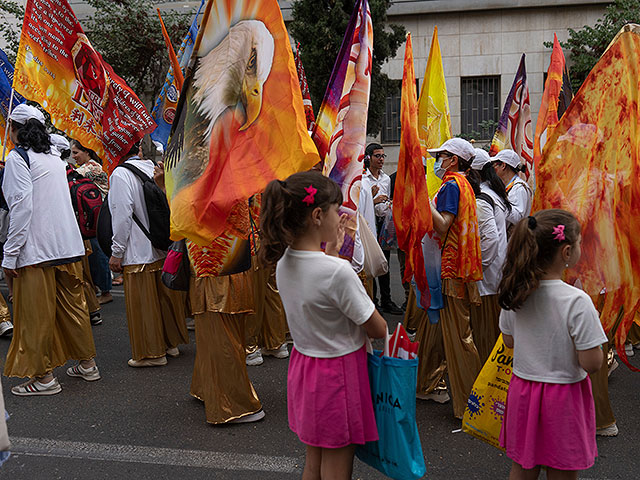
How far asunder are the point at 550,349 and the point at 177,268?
2.61 meters

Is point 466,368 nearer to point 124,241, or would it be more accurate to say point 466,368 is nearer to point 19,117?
point 124,241

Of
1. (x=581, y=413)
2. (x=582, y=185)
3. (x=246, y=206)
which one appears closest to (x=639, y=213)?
(x=582, y=185)

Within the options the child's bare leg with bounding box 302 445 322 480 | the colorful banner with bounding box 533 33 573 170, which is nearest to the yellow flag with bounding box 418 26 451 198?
the colorful banner with bounding box 533 33 573 170

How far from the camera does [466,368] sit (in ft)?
13.0

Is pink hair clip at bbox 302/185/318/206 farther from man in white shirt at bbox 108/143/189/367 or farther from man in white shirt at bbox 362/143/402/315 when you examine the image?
man in white shirt at bbox 362/143/402/315

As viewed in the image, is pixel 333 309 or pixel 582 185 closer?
pixel 333 309

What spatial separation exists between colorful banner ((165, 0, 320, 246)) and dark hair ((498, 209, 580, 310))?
4.18ft

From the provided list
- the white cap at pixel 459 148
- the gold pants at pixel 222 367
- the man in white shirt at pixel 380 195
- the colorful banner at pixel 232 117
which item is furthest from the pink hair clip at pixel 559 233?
the man in white shirt at pixel 380 195

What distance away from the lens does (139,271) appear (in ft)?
17.2

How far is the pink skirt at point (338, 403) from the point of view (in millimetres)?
2332

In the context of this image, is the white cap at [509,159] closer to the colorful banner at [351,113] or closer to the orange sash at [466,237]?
the orange sash at [466,237]

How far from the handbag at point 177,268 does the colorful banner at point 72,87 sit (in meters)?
1.51

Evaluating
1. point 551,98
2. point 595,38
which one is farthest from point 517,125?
point 595,38

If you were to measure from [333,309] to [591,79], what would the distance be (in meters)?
2.15
